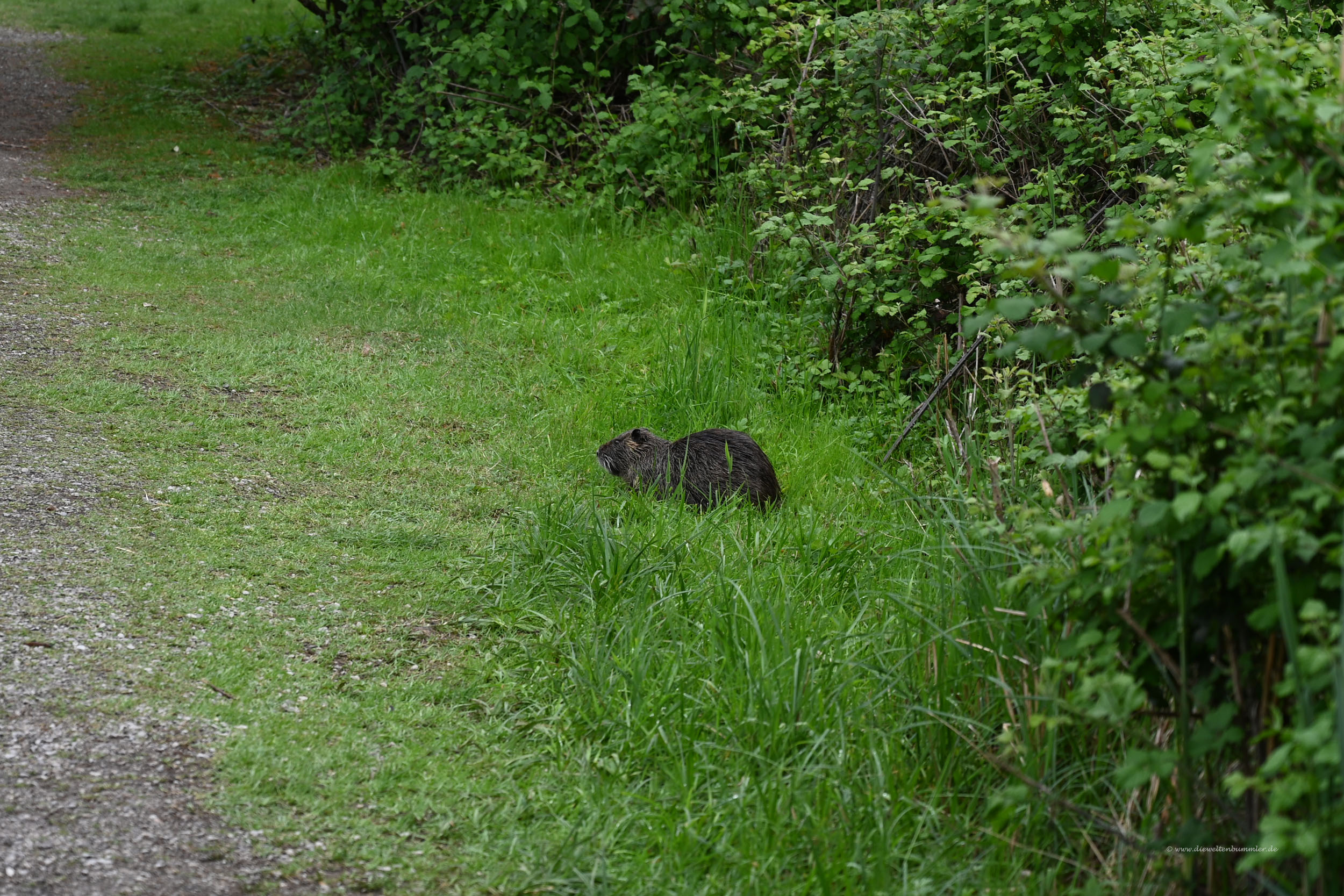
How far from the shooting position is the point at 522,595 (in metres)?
4.38

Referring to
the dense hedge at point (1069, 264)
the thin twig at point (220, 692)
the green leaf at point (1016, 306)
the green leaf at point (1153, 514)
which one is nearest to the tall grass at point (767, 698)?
the dense hedge at point (1069, 264)

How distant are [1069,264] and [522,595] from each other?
261cm

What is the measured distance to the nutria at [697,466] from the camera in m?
5.21

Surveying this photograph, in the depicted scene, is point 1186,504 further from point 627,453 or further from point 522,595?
point 627,453

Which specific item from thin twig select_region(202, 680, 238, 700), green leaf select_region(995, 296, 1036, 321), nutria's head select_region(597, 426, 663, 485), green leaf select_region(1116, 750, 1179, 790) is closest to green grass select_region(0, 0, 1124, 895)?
thin twig select_region(202, 680, 238, 700)

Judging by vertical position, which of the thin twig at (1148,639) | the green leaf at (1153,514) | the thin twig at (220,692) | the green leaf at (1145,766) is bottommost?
the thin twig at (220,692)

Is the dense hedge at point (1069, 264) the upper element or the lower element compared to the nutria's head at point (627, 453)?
upper

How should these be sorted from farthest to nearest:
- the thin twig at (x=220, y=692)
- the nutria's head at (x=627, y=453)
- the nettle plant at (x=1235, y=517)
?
the nutria's head at (x=627, y=453) < the thin twig at (x=220, y=692) < the nettle plant at (x=1235, y=517)

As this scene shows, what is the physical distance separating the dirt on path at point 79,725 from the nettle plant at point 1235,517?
6.89 ft

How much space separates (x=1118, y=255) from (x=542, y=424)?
13.2 ft

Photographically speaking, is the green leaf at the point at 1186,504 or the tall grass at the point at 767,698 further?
the tall grass at the point at 767,698

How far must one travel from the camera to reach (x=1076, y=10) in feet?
19.9

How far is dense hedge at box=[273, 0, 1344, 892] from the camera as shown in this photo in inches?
91.0

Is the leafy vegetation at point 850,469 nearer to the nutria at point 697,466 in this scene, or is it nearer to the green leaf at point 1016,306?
the green leaf at point 1016,306
